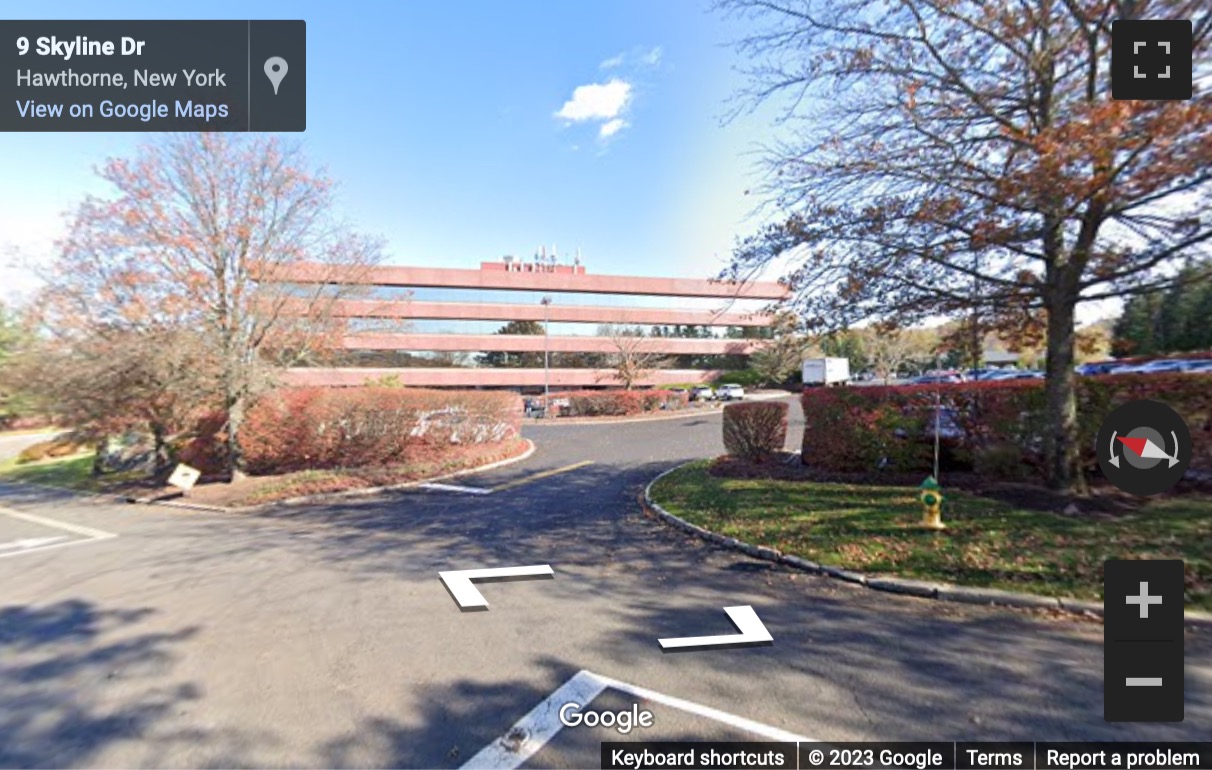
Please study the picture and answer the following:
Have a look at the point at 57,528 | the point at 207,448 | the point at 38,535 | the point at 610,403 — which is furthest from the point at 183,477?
the point at 610,403

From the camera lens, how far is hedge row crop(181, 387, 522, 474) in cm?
1198

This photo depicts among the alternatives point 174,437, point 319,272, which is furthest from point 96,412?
point 319,272

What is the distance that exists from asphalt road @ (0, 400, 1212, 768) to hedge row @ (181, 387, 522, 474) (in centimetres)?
584

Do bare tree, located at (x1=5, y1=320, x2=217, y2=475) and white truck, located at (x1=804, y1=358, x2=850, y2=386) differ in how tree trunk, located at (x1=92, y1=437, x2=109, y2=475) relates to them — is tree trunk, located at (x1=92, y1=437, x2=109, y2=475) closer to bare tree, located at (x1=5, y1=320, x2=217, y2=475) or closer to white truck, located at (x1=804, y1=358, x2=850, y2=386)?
Answer: bare tree, located at (x1=5, y1=320, x2=217, y2=475)

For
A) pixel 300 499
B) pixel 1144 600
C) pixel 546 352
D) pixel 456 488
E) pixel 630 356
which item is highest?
pixel 546 352

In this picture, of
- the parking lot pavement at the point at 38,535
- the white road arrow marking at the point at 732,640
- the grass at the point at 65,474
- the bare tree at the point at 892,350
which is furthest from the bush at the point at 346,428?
the bare tree at the point at 892,350

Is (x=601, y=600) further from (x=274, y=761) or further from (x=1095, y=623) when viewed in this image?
(x=1095, y=623)

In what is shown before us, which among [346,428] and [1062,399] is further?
[346,428]

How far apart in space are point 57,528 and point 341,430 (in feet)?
16.9

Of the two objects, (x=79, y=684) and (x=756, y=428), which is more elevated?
(x=756, y=428)

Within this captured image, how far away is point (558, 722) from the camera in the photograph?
8.63 feet

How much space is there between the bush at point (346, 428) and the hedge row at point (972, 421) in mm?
10032

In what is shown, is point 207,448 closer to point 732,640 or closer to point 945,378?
point 732,640

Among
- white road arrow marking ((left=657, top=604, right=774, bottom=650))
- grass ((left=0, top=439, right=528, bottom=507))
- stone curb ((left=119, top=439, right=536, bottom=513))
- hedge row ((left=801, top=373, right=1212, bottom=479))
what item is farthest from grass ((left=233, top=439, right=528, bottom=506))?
white road arrow marking ((left=657, top=604, right=774, bottom=650))
